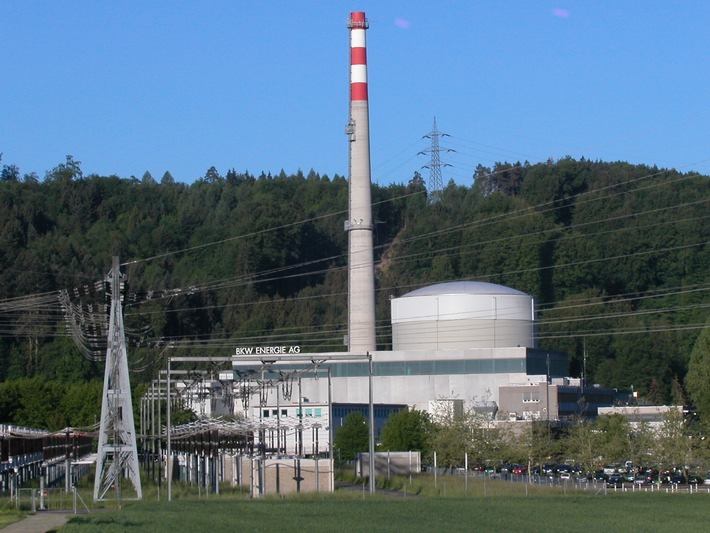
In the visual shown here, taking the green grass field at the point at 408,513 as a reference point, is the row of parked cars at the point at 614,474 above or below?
below

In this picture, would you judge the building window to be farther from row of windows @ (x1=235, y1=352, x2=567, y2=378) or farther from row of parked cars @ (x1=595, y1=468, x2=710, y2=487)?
row of parked cars @ (x1=595, y1=468, x2=710, y2=487)

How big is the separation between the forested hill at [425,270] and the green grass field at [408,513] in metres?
81.5

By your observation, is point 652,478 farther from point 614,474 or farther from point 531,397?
point 531,397

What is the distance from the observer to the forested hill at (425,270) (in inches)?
6053

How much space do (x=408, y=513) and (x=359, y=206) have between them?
71443 millimetres

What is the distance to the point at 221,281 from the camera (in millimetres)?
179875

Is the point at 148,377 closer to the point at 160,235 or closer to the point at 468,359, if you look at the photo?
the point at 468,359

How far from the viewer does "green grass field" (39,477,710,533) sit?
40.2 metres

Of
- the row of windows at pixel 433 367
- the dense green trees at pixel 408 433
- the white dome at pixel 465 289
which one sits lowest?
the dense green trees at pixel 408 433

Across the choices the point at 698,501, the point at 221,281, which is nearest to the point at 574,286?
the point at 221,281

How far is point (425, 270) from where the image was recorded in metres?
183

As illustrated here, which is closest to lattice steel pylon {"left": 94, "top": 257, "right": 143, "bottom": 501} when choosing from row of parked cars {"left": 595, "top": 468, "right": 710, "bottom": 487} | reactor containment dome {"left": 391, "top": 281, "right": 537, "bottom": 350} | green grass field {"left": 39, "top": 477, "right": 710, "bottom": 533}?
green grass field {"left": 39, "top": 477, "right": 710, "bottom": 533}

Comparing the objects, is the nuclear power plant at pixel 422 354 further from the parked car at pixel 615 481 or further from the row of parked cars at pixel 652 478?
the parked car at pixel 615 481

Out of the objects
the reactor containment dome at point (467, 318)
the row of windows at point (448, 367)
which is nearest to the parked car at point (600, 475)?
the row of windows at point (448, 367)
